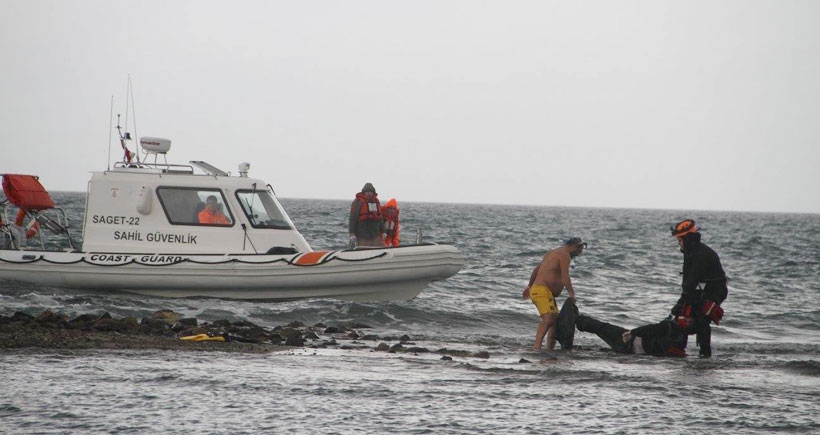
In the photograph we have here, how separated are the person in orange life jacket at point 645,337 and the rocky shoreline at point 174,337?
4.83 feet

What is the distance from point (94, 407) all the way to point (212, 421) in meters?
0.81

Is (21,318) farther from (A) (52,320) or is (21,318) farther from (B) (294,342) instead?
(B) (294,342)

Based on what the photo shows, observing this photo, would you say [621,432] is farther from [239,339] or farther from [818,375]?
[239,339]

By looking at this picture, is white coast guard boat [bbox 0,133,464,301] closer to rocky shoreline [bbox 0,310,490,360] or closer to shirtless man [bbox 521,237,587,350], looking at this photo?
rocky shoreline [bbox 0,310,490,360]

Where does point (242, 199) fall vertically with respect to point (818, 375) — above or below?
above

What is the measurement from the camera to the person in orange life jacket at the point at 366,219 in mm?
14445

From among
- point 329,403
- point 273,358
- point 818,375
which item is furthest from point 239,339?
point 818,375

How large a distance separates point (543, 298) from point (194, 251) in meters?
5.48

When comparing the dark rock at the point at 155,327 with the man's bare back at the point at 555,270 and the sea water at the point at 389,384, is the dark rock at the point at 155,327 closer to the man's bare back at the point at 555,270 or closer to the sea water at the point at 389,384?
the sea water at the point at 389,384

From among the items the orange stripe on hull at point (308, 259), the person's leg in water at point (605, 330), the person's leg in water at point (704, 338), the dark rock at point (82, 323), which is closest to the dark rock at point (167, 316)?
the dark rock at point (82, 323)

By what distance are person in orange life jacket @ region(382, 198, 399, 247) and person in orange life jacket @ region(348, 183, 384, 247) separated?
7cm

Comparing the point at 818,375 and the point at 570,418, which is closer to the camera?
the point at 570,418

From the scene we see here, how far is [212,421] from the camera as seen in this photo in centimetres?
590

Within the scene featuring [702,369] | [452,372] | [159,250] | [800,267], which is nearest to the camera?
[452,372]
